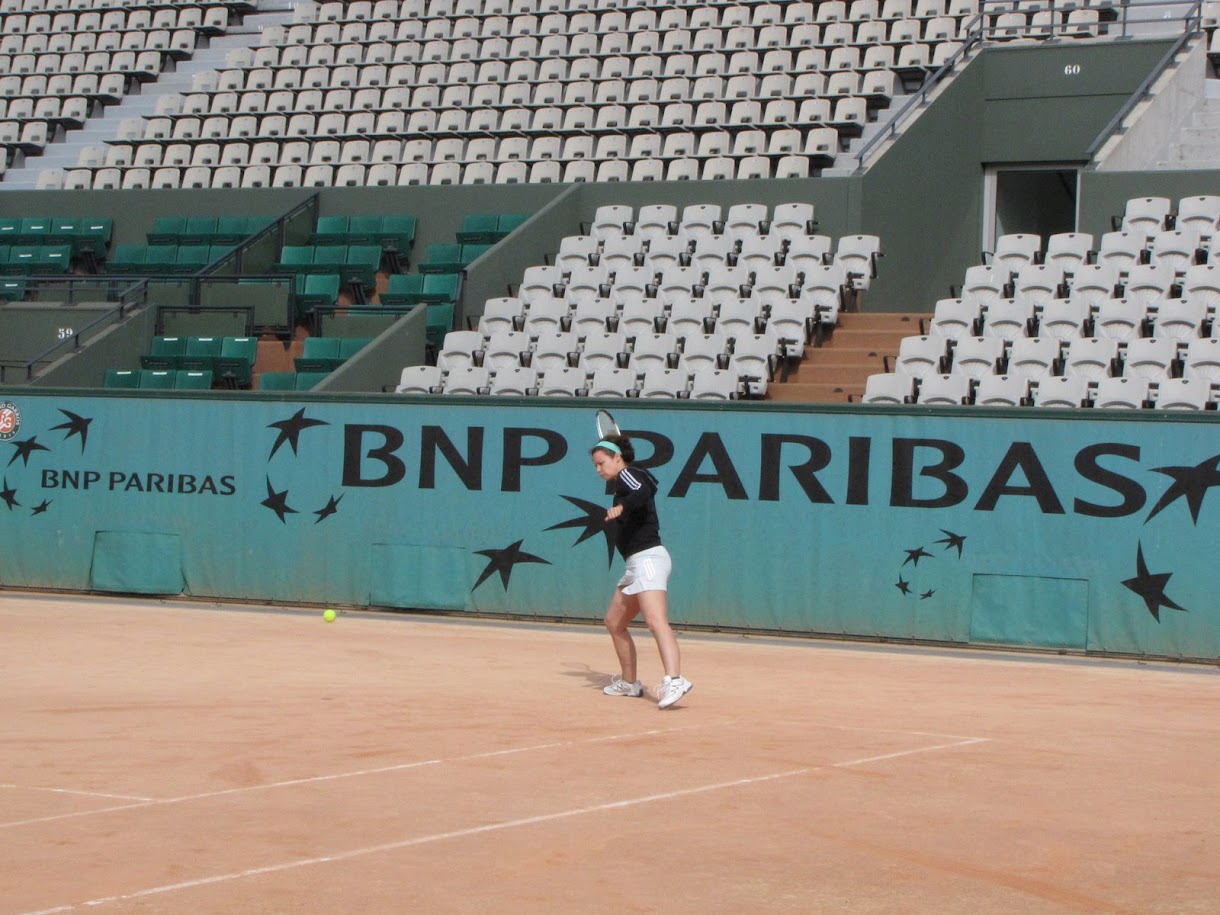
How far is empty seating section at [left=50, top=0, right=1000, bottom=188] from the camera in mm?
25562

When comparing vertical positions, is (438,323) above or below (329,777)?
above

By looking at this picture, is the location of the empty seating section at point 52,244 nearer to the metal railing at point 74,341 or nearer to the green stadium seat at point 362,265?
the metal railing at point 74,341

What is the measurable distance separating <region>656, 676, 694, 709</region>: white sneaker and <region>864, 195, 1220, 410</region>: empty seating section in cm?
819

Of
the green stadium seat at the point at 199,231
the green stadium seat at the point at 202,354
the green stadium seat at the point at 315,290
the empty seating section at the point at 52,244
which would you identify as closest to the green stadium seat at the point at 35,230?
the empty seating section at the point at 52,244

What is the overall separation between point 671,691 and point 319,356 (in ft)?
41.5

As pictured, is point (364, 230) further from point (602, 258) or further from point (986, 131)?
point (986, 131)

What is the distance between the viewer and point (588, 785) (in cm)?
816

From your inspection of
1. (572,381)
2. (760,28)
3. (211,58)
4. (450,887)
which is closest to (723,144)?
(760,28)

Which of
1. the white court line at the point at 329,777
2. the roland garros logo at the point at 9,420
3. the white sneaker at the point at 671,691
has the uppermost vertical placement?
the roland garros logo at the point at 9,420

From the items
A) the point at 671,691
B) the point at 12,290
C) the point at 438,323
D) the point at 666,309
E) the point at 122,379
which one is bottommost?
the point at 671,691

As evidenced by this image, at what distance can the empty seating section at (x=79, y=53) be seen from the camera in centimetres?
Result: 3128

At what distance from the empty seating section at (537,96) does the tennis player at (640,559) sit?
46.2 feet

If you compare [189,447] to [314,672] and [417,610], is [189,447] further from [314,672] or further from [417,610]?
[314,672]

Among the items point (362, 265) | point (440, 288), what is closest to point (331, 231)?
point (362, 265)
